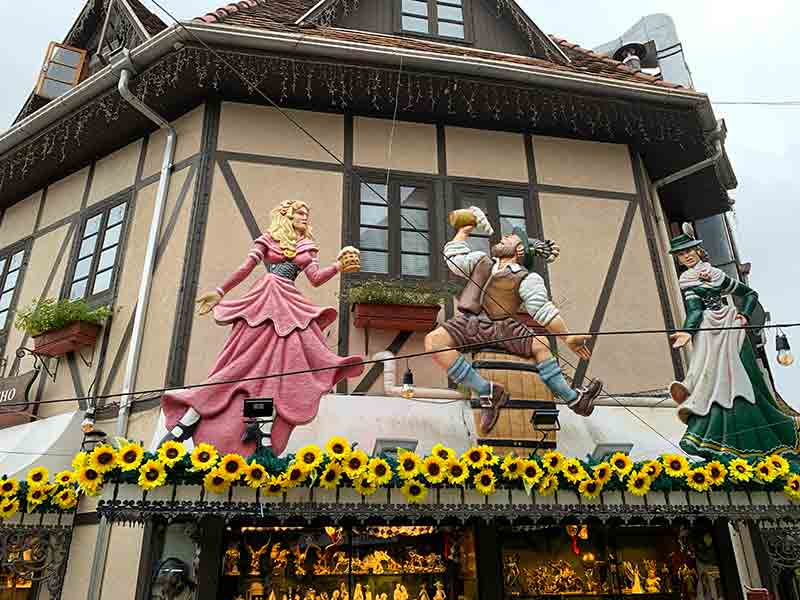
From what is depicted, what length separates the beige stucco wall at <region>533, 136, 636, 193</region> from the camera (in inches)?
340

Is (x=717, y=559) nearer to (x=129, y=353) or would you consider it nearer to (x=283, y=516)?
(x=283, y=516)

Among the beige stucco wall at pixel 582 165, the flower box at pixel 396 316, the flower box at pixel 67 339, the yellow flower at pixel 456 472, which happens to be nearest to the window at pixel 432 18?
the beige stucco wall at pixel 582 165

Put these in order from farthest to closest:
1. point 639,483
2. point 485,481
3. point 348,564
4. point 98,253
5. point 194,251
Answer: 1. point 98,253
2. point 194,251
3. point 348,564
4. point 639,483
5. point 485,481

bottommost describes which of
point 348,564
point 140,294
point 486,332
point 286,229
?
point 348,564

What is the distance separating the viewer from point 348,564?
5.99 metres

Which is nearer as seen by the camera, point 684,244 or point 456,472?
point 456,472

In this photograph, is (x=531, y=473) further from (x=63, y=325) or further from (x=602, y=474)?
(x=63, y=325)

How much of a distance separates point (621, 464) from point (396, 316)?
258cm

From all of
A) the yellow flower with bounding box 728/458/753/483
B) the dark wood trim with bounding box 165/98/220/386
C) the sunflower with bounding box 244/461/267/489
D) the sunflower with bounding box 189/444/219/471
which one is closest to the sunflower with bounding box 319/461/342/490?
the sunflower with bounding box 244/461/267/489

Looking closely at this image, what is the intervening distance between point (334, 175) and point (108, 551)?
14.9 ft

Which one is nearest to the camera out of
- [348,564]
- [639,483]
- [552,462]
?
[552,462]

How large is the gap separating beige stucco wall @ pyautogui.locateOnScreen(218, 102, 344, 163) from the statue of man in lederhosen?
81.6 inches

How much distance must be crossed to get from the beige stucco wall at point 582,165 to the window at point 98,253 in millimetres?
5212

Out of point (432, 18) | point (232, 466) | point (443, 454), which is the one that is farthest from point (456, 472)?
point (432, 18)
